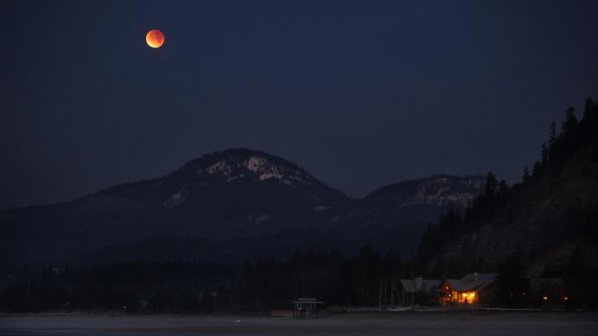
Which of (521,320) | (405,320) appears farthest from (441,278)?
(521,320)

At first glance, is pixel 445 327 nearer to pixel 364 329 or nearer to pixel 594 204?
pixel 364 329

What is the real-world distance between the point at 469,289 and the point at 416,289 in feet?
51.6

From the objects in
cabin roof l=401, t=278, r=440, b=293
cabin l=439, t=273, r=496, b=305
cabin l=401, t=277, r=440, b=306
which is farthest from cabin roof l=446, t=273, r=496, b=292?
cabin roof l=401, t=278, r=440, b=293

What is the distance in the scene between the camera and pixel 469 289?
168875 millimetres

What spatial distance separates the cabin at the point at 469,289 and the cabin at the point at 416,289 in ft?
8.41

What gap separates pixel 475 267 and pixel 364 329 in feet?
316

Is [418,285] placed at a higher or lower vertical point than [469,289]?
higher

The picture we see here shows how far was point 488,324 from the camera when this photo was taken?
323 feet

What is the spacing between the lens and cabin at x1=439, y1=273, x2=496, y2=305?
538 feet

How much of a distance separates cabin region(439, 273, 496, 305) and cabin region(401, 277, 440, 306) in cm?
256

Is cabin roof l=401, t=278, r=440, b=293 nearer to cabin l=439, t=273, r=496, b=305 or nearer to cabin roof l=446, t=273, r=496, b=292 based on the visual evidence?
cabin l=439, t=273, r=496, b=305

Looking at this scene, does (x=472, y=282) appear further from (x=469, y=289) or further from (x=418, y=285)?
(x=418, y=285)

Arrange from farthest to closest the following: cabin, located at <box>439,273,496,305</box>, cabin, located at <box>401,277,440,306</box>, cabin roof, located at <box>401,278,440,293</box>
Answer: cabin roof, located at <box>401,278,440,293</box>
cabin, located at <box>401,277,440,306</box>
cabin, located at <box>439,273,496,305</box>

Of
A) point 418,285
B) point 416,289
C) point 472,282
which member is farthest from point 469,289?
point 418,285
